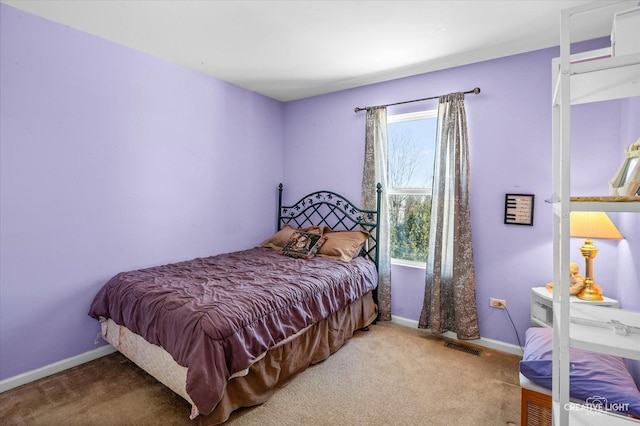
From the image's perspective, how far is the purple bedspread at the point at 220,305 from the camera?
1.75 metres

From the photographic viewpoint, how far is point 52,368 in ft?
7.93

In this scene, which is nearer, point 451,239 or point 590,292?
point 590,292

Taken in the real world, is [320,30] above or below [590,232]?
above

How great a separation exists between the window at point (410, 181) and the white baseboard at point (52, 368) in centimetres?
295

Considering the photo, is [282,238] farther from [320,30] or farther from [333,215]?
[320,30]

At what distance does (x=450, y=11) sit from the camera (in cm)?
225

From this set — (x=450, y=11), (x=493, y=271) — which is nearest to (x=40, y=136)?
(x=450, y=11)

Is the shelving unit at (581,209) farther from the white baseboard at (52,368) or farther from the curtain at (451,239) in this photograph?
the white baseboard at (52,368)

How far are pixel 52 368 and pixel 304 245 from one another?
92.0 inches

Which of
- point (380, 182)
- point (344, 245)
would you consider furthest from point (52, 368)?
point (380, 182)

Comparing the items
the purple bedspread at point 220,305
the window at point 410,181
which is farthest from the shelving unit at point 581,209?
the window at point 410,181

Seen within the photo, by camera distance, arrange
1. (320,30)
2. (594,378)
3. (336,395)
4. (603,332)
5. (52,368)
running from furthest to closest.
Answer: (320,30) → (52,368) → (336,395) → (594,378) → (603,332)

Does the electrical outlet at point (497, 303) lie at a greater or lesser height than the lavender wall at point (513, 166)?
lesser

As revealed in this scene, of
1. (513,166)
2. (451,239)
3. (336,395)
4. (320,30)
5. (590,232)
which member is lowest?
(336,395)
